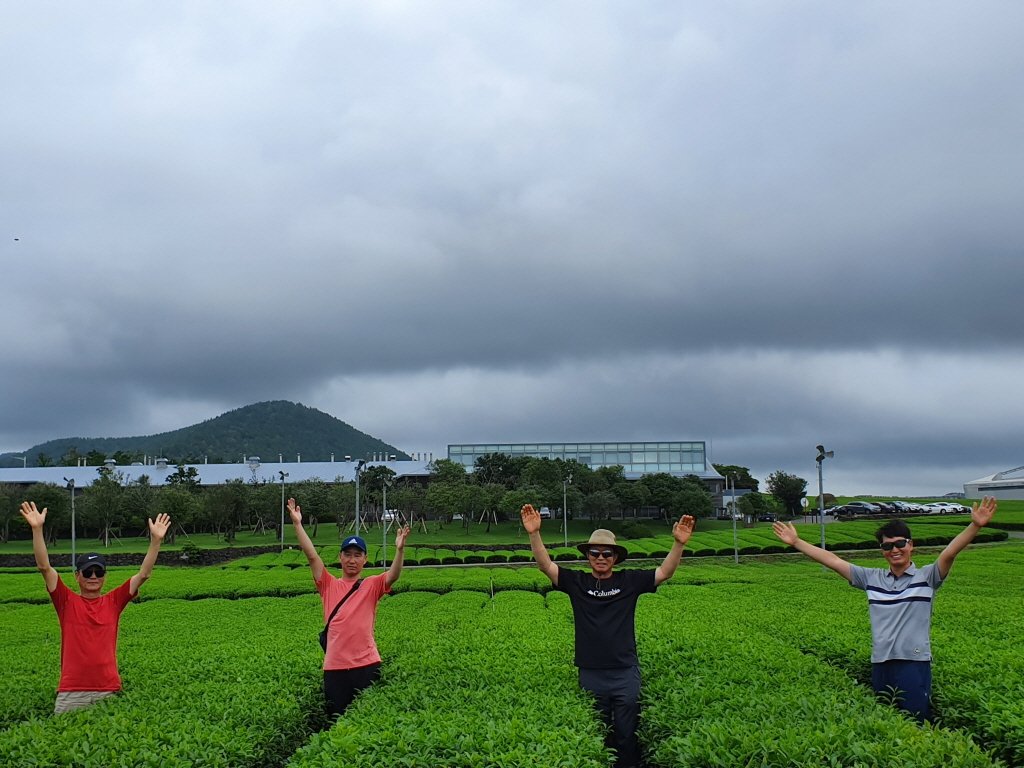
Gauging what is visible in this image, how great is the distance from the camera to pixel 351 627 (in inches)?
277

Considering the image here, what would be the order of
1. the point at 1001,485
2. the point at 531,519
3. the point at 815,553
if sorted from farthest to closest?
the point at 1001,485, the point at 815,553, the point at 531,519

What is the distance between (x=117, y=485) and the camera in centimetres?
5956

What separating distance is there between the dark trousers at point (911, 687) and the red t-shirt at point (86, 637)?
6.62 meters

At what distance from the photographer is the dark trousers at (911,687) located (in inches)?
251

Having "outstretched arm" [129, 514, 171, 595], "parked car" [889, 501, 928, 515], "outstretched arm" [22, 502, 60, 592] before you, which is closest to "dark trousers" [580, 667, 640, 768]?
"outstretched arm" [129, 514, 171, 595]

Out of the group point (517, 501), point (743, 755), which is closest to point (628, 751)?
point (743, 755)

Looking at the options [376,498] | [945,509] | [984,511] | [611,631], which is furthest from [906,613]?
[945,509]

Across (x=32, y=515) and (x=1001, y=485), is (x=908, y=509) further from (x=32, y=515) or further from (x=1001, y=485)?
(x=32, y=515)

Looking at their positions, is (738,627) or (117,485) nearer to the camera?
(738,627)

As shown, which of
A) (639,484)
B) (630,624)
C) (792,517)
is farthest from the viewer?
(792,517)

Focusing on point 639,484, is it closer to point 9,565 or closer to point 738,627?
point 9,565

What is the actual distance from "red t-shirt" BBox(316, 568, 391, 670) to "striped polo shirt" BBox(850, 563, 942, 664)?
170 inches

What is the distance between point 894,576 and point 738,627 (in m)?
6.05

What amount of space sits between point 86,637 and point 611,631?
458cm
